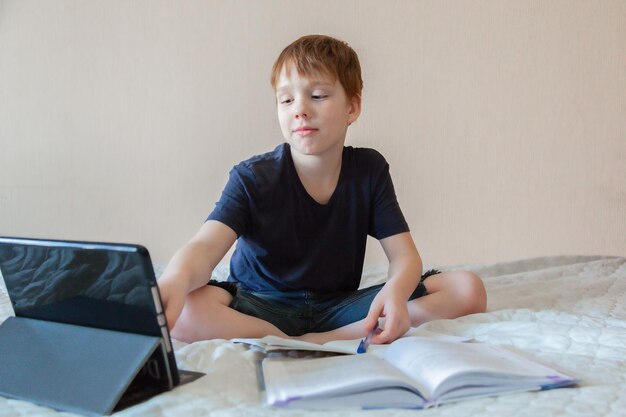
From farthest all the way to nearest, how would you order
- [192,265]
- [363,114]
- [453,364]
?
1. [363,114]
2. [192,265]
3. [453,364]

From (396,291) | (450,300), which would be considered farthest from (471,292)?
(396,291)

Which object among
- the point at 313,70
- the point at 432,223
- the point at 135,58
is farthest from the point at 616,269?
the point at 135,58

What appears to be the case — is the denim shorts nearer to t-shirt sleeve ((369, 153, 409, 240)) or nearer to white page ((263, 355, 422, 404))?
t-shirt sleeve ((369, 153, 409, 240))

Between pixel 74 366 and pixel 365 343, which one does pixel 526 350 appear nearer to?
pixel 365 343

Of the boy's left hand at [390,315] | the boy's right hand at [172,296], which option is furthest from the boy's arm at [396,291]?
the boy's right hand at [172,296]

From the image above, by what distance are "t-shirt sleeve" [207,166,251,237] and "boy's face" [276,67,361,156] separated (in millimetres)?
102

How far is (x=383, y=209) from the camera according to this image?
116 centimetres

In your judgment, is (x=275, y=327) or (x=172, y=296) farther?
(x=275, y=327)

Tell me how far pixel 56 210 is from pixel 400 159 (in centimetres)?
95

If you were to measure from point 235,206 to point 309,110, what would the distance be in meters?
0.18

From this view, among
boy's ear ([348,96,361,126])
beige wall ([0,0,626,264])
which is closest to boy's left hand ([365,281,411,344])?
boy's ear ([348,96,361,126])

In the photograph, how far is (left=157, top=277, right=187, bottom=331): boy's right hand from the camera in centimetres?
79

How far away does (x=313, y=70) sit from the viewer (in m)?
1.10

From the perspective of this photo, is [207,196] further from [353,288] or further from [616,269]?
[616,269]
